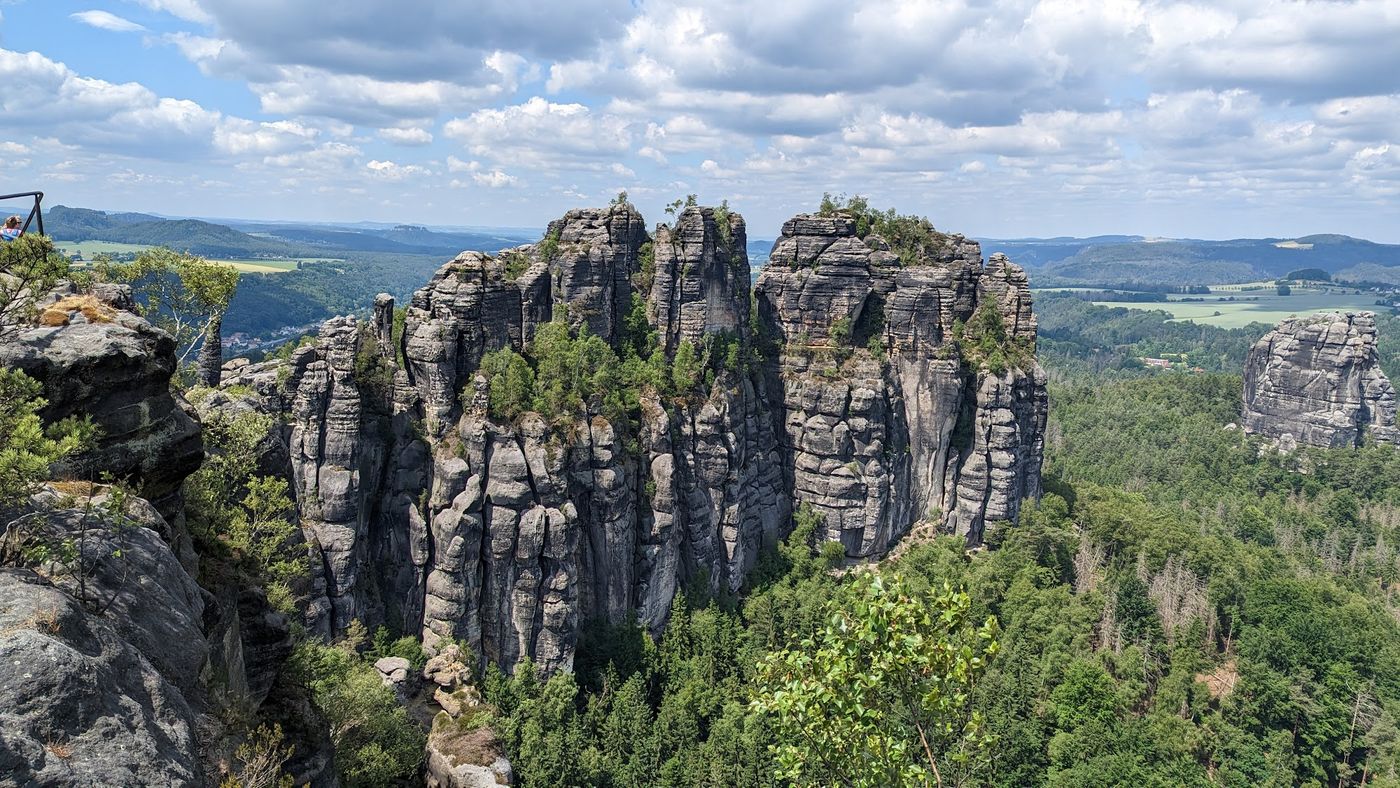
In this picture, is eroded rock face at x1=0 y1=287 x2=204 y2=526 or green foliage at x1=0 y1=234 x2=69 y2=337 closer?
green foliage at x1=0 y1=234 x2=69 y2=337

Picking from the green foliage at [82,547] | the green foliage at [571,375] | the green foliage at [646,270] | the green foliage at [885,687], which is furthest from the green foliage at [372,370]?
the green foliage at [885,687]

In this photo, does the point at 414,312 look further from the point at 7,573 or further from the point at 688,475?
the point at 7,573

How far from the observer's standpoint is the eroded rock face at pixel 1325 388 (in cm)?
11669

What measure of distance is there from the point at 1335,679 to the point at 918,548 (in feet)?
86.3

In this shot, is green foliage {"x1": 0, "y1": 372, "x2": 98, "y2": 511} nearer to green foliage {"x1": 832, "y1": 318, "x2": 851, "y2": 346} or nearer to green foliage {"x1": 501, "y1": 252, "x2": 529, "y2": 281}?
green foliage {"x1": 501, "y1": 252, "x2": 529, "y2": 281}

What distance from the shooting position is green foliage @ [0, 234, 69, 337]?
43.6ft

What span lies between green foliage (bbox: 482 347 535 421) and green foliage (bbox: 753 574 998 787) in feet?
109

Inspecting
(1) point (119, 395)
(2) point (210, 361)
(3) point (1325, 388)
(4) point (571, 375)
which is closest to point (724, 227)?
(4) point (571, 375)

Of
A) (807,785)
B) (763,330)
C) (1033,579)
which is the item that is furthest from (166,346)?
(1033,579)

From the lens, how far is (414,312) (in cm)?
4444

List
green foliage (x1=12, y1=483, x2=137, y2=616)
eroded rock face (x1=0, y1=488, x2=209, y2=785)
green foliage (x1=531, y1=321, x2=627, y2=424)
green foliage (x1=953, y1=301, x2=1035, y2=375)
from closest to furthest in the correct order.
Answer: eroded rock face (x1=0, y1=488, x2=209, y2=785)
green foliage (x1=12, y1=483, x2=137, y2=616)
green foliage (x1=531, y1=321, x2=627, y2=424)
green foliage (x1=953, y1=301, x2=1035, y2=375)

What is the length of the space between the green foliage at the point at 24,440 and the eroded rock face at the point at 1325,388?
146179 mm

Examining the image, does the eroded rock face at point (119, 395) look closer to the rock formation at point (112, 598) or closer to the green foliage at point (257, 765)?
the rock formation at point (112, 598)

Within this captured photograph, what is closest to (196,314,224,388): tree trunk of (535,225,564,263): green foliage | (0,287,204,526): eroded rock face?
(535,225,564,263): green foliage
